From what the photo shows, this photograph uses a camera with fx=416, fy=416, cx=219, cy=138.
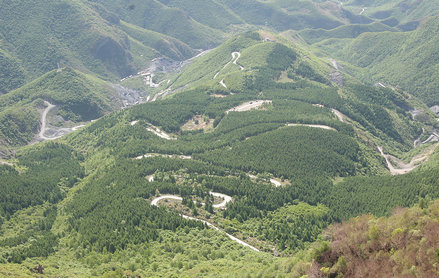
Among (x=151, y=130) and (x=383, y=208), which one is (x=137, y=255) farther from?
(x=151, y=130)

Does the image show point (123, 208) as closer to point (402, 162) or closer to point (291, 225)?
point (291, 225)

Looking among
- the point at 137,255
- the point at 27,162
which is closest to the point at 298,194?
the point at 137,255

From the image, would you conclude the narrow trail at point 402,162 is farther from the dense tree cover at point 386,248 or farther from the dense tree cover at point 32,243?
the dense tree cover at point 32,243

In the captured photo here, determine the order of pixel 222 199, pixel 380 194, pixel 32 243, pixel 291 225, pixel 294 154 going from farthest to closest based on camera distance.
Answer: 1. pixel 294 154
2. pixel 380 194
3. pixel 222 199
4. pixel 291 225
5. pixel 32 243

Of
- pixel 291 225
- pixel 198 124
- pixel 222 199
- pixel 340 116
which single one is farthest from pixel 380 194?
pixel 198 124

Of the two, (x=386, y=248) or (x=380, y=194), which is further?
(x=380, y=194)

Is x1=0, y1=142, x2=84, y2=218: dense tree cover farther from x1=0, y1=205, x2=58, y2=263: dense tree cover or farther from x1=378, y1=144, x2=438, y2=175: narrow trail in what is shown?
x1=378, y1=144, x2=438, y2=175: narrow trail

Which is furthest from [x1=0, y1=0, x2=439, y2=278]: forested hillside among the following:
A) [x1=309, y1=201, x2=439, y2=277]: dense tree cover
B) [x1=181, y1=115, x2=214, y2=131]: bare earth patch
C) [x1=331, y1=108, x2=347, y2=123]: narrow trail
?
[x1=331, y1=108, x2=347, y2=123]: narrow trail
